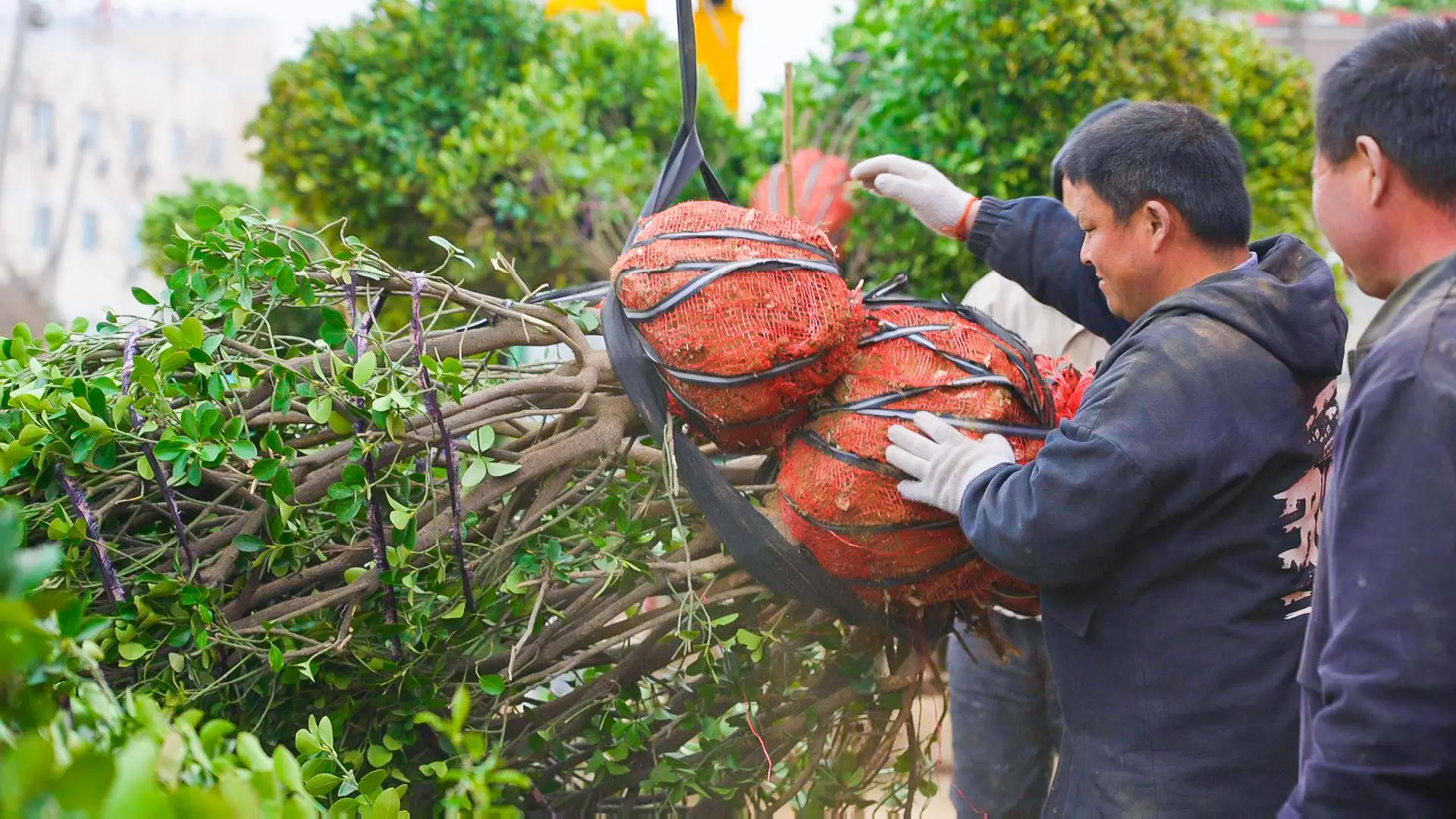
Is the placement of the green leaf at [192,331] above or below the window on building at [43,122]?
below

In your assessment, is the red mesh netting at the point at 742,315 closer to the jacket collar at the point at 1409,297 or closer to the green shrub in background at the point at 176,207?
the jacket collar at the point at 1409,297

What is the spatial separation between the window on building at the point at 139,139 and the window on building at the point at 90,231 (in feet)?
5.22

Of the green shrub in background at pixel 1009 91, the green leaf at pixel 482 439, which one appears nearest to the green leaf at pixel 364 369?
the green leaf at pixel 482 439

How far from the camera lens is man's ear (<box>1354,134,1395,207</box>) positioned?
3.76 feet

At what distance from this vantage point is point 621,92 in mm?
6172

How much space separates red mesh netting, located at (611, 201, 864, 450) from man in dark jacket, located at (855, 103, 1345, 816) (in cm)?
17

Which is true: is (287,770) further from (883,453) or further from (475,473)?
(883,453)

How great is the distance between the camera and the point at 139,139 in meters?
24.2

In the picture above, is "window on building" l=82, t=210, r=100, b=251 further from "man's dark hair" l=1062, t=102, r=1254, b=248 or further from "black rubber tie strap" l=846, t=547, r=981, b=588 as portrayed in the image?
"man's dark hair" l=1062, t=102, r=1254, b=248

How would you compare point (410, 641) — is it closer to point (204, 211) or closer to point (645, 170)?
point (204, 211)

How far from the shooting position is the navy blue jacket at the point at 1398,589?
105 centimetres

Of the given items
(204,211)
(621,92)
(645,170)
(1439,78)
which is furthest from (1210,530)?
(621,92)

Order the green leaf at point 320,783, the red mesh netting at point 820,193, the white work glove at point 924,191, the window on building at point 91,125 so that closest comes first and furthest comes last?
the green leaf at point 320,783
the white work glove at point 924,191
the red mesh netting at point 820,193
the window on building at point 91,125

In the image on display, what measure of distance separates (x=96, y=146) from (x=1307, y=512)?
2666 centimetres
